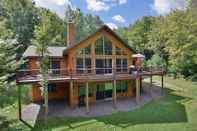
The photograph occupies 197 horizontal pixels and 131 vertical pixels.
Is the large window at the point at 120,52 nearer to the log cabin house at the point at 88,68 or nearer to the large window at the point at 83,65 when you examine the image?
the log cabin house at the point at 88,68

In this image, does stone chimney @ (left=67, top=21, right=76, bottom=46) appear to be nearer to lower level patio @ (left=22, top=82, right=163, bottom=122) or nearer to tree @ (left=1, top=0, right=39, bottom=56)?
lower level patio @ (left=22, top=82, right=163, bottom=122)

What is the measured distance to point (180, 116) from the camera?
1714 centimetres

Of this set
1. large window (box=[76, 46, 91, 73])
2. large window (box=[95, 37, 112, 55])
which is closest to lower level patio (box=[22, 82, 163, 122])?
large window (box=[76, 46, 91, 73])

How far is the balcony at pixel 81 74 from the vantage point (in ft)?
58.9

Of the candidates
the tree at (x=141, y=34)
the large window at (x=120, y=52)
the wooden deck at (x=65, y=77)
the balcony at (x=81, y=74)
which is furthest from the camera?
the tree at (x=141, y=34)

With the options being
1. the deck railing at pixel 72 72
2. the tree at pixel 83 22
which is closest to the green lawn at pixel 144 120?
the deck railing at pixel 72 72

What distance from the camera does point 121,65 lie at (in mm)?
24156

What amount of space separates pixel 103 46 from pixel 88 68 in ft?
9.30

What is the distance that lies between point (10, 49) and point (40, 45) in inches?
270

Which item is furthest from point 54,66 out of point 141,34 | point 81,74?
point 141,34

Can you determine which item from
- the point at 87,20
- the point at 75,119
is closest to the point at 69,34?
the point at 75,119

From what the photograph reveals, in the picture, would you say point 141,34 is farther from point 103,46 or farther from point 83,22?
point 103,46

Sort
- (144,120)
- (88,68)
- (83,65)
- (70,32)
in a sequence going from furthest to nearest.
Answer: (70,32)
(88,68)
(83,65)
(144,120)

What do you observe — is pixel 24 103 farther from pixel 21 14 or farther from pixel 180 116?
pixel 21 14
